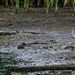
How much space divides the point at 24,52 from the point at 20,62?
1.33 ft

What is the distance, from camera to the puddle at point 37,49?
7.85 feet

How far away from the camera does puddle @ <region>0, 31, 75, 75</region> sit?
7.85ft

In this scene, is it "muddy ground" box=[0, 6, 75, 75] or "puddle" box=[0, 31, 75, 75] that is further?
"muddy ground" box=[0, 6, 75, 75]

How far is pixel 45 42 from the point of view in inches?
131

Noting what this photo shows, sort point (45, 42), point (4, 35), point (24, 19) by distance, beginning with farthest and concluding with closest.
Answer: point (24, 19) → point (4, 35) → point (45, 42)

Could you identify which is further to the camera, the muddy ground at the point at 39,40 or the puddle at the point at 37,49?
the muddy ground at the point at 39,40

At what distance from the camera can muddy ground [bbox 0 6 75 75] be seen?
2.50 metres

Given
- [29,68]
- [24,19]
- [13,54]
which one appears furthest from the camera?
[24,19]

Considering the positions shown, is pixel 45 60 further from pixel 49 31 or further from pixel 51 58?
pixel 49 31

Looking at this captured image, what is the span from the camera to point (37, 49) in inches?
115

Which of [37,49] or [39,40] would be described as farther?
[39,40]

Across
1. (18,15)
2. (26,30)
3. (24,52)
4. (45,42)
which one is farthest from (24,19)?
(24,52)

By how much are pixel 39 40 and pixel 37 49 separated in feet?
1.77

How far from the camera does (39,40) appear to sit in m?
3.45
